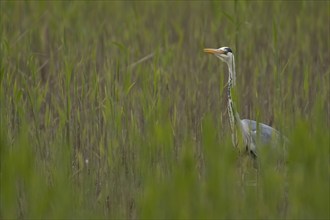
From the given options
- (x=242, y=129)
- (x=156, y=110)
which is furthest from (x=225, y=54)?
(x=156, y=110)

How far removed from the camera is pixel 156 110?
3.92 meters

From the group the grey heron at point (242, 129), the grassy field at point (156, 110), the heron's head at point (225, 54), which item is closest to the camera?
the grassy field at point (156, 110)

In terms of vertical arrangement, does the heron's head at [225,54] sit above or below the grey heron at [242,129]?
above

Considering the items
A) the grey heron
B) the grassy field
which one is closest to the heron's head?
the grey heron

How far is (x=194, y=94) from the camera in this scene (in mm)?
4613

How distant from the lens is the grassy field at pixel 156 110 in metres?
2.84

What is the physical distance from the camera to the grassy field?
284cm

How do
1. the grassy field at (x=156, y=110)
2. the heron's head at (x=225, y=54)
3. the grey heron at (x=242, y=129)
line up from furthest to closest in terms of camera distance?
1. the heron's head at (x=225, y=54)
2. the grey heron at (x=242, y=129)
3. the grassy field at (x=156, y=110)

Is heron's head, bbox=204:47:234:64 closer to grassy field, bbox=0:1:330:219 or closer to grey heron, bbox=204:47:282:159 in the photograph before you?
grey heron, bbox=204:47:282:159

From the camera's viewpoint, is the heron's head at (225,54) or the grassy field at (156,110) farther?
the heron's head at (225,54)

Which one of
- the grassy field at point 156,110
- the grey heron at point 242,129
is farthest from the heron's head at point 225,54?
the grassy field at point 156,110

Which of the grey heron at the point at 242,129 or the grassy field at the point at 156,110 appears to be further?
the grey heron at the point at 242,129

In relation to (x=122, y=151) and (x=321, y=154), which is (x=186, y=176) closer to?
(x=321, y=154)

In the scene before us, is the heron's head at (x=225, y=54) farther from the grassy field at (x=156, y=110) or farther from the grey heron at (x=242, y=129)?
the grassy field at (x=156, y=110)
